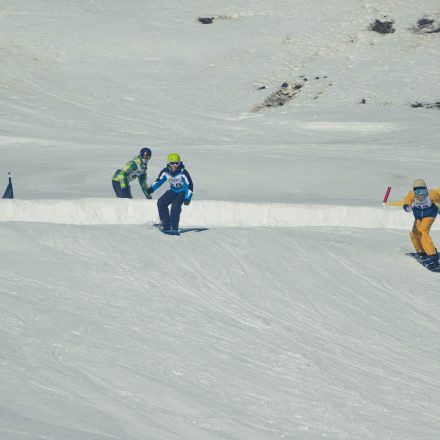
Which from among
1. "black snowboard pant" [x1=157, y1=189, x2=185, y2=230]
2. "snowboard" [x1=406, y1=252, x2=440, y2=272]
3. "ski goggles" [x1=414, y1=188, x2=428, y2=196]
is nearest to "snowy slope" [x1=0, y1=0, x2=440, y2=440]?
"snowboard" [x1=406, y1=252, x2=440, y2=272]

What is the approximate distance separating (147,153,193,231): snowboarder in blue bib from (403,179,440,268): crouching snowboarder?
344 centimetres

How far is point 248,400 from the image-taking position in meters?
10.5

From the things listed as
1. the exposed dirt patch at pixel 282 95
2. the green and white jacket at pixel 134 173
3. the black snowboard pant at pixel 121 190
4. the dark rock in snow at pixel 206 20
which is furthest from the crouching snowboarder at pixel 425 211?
the dark rock in snow at pixel 206 20

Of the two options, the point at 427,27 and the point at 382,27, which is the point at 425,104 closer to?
the point at 427,27

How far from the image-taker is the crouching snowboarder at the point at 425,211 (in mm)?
16891

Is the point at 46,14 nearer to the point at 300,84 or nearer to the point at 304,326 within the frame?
the point at 300,84

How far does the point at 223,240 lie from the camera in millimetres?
16969

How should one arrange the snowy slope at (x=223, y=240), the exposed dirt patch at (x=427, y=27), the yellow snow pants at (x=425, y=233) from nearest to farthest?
the snowy slope at (x=223, y=240), the yellow snow pants at (x=425, y=233), the exposed dirt patch at (x=427, y=27)

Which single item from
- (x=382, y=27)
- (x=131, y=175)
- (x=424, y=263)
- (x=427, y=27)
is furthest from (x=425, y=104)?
(x=424, y=263)

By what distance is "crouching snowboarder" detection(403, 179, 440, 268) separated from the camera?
55.4 ft

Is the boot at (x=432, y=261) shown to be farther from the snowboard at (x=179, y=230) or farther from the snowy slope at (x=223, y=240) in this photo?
the snowboard at (x=179, y=230)

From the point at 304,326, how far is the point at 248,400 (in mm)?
3189

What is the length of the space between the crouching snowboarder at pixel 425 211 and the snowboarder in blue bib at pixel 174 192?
344 cm

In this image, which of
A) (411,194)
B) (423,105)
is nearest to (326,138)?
(423,105)
